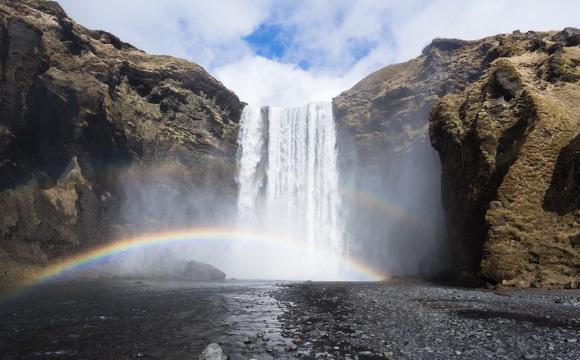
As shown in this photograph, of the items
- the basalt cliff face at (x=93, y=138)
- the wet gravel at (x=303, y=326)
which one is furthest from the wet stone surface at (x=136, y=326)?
the basalt cliff face at (x=93, y=138)

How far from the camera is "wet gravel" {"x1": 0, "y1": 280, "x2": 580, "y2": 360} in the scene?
10898mm

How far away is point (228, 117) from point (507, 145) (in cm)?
4660

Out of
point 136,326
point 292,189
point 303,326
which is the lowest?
point 136,326

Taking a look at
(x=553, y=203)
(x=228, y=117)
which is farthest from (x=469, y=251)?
(x=228, y=117)

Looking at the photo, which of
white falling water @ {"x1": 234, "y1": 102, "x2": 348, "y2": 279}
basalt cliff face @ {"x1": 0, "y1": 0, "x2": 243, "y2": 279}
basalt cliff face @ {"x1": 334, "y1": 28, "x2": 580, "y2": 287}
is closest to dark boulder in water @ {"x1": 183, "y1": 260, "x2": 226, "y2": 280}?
basalt cliff face @ {"x1": 0, "y1": 0, "x2": 243, "y2": 279}

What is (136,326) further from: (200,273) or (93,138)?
(93,138)

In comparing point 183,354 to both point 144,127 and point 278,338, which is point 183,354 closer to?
point 278,338

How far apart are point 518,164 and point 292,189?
37479mm

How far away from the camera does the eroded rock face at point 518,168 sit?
2495 cm

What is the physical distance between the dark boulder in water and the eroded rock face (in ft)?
77.1

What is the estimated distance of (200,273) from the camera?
139 ft

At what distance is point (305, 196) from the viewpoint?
6059 centimetres

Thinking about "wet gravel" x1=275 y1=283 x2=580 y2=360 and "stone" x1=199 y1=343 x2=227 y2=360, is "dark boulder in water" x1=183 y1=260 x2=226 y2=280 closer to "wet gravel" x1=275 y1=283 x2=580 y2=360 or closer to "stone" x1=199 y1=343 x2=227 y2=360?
"wet gravel" x1=275 y1=283 x2=580 y2=360

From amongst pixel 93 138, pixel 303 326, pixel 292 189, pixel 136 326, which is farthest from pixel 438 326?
pixel 292 189
